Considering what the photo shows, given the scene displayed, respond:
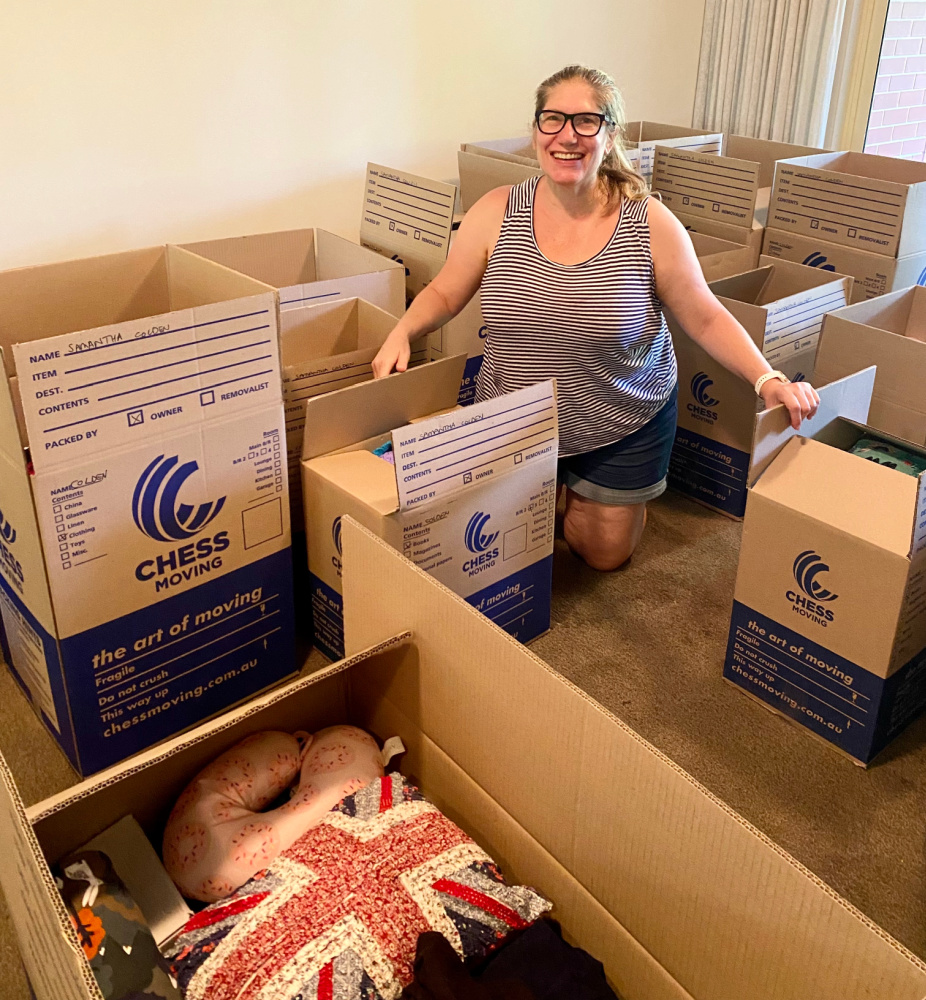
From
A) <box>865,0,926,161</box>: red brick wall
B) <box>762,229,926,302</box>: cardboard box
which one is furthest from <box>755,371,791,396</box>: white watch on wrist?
<box>865,0,926,161</box>: red brick wall

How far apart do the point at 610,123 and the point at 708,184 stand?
1083 millimetres

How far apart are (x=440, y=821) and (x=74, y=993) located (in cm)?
51

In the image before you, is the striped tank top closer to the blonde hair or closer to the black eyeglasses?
the blonde hair

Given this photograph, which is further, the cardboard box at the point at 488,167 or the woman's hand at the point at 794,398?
the cardboard box at the point at 488,167

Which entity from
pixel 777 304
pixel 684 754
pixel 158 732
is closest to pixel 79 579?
pixel 158 732

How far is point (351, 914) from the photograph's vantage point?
1.05 m

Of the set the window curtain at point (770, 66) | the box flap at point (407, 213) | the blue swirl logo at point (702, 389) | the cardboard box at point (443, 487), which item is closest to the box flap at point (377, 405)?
the cardboard box at point (443, 487)

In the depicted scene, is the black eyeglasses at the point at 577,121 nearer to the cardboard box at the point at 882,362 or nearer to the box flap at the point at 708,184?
the cardboard box at the point at 882,362

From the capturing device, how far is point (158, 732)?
1.70 m

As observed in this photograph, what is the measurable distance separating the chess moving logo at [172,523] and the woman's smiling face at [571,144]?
91 cm

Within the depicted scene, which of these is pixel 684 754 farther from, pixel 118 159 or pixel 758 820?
pixel 118 159

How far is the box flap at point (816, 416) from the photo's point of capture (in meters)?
1.68

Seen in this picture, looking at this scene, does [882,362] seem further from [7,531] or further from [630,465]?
[7,531]

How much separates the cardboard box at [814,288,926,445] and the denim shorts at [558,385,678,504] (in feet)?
1.26
